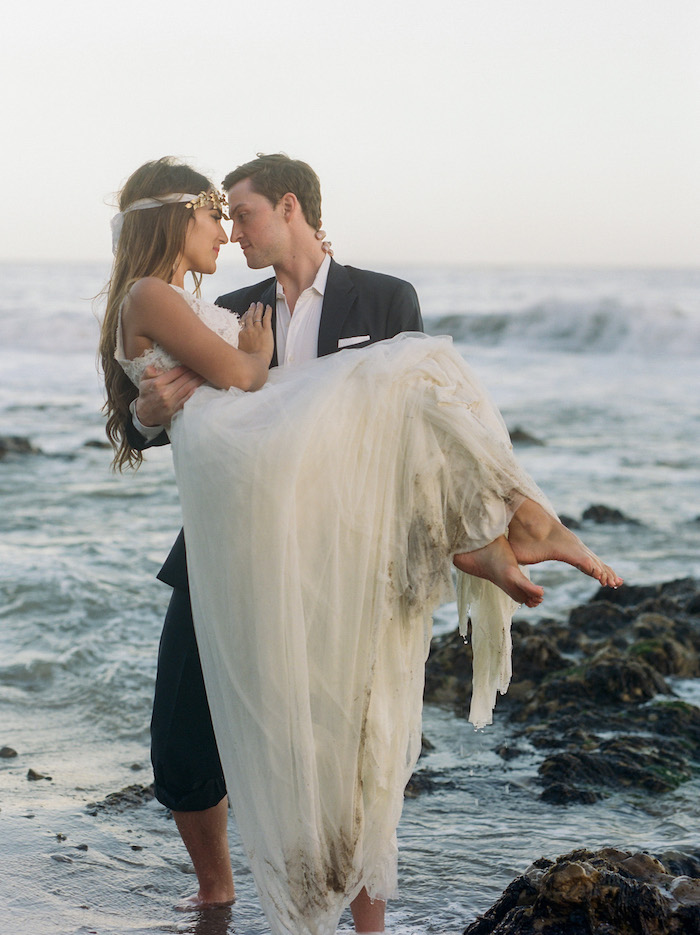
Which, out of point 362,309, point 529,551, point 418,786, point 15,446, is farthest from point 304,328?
point 15,446

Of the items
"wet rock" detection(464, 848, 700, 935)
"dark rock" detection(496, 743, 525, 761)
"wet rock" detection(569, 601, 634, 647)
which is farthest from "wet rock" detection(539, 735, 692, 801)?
"wet rock" detection(569, 601, 634, 647)

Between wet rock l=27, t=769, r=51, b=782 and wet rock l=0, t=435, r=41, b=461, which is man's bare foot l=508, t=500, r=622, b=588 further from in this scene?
wet rock l=0, t=435, r=41, b=461

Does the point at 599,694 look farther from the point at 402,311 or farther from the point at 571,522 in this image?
the point at 571,522

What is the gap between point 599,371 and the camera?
1093 inches

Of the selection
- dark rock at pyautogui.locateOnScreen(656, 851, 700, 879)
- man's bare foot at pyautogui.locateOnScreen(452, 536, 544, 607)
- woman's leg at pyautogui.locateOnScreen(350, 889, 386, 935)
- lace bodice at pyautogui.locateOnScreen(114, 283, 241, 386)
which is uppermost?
lace bodice at pyautogui.locateOnScreen(114, 283, 241, 386)

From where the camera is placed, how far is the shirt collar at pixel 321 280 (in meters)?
3.84

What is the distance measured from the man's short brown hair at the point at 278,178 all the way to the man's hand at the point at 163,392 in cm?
83

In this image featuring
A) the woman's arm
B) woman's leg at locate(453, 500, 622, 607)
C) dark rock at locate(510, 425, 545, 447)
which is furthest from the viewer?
dark rock at locate(510, 425, 545, 447)

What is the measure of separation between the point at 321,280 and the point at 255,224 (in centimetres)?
30

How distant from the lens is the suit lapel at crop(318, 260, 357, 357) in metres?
3.76

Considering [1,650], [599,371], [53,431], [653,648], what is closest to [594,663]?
[653,648]

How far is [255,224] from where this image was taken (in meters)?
3.83

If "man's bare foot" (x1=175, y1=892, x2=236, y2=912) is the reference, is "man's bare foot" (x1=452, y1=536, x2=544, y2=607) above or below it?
above

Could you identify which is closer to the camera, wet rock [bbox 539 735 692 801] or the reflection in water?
the reflection in water
